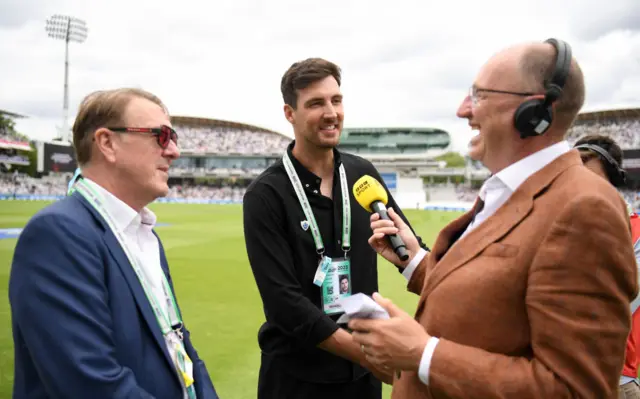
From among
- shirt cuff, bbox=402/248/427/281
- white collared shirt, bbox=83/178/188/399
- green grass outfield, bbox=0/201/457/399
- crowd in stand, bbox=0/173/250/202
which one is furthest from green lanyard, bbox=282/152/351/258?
crowd in stand, bbox=0/173/250/202

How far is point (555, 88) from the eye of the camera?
1.50m

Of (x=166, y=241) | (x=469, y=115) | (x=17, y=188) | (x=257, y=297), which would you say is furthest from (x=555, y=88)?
(x=17, y=188)

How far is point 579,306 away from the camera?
1266 mm

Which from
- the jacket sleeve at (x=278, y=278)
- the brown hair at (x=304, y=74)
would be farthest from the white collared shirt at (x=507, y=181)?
the brown hair at (x=304, y=74)

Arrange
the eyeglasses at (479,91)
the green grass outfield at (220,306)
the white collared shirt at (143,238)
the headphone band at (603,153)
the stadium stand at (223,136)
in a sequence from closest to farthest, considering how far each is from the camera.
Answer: the eyeglasses at (479,91)
the white collared shirt at (143,238)
the headphone band at (603,153)
the green grass outfield at (220,306)
the stadium stand at (223,136)

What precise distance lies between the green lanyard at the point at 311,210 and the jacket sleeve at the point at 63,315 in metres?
1.29

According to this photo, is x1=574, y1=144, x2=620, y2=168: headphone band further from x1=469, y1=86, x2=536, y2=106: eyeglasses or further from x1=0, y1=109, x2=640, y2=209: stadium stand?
x1=0, y1=109, x2=640, y2=209: stadium stand

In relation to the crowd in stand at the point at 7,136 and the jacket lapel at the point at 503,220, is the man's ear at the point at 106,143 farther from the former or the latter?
the crowd in stand at the point at 7,136

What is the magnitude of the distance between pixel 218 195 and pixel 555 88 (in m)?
69.1

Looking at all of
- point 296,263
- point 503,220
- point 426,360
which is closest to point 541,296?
point 503,220

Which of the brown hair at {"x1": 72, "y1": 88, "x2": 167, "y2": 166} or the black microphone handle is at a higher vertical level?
the brown hair at {"x1": 72, "y1": 88, "x2": 167, "y2": 166}

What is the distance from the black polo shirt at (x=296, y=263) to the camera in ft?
7.95

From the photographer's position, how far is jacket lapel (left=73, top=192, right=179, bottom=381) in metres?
1.83

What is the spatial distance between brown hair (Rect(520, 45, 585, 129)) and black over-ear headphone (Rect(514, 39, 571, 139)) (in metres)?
0.02
